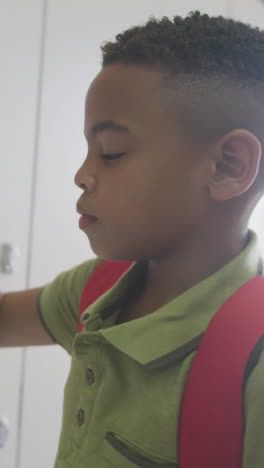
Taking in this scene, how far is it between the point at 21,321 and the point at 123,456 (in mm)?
264

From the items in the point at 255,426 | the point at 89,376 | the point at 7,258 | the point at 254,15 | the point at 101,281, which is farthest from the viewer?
the point at 254,15

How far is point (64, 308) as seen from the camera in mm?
567

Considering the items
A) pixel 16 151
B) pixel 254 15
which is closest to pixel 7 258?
pixel 16 151

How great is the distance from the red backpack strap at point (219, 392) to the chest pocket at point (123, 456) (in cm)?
2

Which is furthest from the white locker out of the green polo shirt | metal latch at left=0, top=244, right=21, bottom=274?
the green polo shirt

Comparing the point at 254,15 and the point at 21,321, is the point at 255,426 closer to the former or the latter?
the point at 21,321

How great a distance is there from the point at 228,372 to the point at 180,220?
0.42 ft

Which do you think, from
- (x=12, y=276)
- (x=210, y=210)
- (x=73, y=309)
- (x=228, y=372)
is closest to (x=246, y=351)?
(x=228, y=372)

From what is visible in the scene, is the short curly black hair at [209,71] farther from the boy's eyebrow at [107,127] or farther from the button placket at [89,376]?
the button placket at [89,376]

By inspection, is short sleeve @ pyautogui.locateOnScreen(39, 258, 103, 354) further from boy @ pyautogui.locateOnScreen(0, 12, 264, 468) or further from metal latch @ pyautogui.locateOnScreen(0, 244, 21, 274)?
metal latch @ pyautogui.locateOnScreen(0, 244, 21, 274)

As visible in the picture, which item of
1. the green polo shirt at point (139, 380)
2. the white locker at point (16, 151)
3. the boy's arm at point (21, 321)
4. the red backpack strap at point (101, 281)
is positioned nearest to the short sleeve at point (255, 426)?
the green polo shirt at point (139, 380)

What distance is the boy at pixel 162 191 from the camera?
0.37m

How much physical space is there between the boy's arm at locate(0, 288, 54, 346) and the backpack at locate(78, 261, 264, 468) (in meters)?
0.28

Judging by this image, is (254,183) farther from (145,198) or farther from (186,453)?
(186,453)
